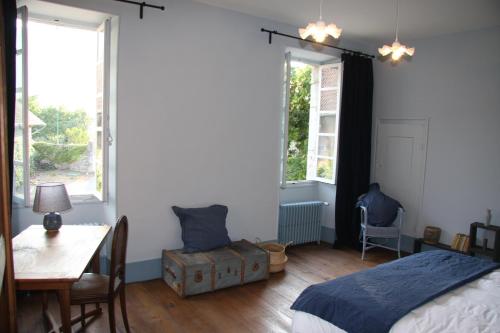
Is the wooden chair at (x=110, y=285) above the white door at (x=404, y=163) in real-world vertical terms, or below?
below

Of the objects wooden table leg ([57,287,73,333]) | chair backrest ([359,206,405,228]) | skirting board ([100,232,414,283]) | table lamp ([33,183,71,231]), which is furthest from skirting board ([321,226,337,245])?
wooden table leg ([57,287,73,333])

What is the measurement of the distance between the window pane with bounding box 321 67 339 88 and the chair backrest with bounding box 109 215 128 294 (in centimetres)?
347

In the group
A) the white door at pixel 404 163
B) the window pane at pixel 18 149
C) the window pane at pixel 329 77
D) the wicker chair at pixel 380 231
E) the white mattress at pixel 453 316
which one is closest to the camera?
the white mattress at pixel 453 316

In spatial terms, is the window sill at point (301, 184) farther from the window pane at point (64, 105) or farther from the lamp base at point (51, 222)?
the lamp base at point (51, 222)

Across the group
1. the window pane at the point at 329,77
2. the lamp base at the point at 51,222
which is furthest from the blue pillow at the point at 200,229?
the window pane at the point at 329,77

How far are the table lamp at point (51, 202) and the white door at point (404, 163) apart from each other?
12.8ft

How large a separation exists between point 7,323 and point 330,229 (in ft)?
13.6

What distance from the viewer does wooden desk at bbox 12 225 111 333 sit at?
2018mm

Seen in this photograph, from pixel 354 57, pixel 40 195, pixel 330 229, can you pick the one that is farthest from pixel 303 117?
pixel 40 195

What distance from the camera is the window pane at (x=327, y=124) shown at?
16.4 ft

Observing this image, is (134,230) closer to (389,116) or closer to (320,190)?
(320,190)

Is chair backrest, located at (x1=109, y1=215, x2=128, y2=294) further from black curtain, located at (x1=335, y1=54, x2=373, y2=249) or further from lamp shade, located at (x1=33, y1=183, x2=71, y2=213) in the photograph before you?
black curtain, located at (x1=335, y1=54, x2=373, y2=249)

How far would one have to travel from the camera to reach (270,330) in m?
2.82

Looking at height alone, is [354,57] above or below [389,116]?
above
